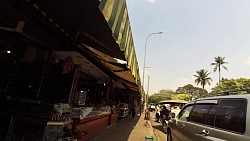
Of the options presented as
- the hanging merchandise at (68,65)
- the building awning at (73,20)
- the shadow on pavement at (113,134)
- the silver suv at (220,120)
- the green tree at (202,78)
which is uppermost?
the green tree at (202,78)

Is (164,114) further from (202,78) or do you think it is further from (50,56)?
(202,78)

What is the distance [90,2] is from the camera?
3387mm

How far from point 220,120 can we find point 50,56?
4.84 metres

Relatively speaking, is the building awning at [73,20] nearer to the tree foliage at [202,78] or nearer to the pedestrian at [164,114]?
the pedestrian at [164,114]

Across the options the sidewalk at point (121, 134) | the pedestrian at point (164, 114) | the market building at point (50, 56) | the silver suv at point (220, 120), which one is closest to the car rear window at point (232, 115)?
the silver suv at point (220, 120)

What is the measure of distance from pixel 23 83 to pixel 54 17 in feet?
8.50

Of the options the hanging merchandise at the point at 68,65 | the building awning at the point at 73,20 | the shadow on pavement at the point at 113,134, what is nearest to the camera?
the building awning at the point at 73,20

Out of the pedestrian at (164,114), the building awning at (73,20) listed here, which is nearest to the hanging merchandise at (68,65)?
the building awning at (73,20)

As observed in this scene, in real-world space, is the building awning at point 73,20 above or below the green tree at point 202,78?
below

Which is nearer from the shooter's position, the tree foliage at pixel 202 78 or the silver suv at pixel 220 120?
the silver suv at pixel 220 120

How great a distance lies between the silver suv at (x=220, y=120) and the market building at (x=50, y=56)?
212cm

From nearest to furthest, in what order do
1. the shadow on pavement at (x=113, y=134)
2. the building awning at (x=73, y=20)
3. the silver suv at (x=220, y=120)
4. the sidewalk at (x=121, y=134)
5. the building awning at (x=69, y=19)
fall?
1. the silver suv at (x=220, y=120)
2. the building awning at (x=73, y=20)
3. the building awning at (x=69, y=19)
4. the shadow on pavement at (x=113, y=134)
5. the sidewalk at (x=121, y=134)

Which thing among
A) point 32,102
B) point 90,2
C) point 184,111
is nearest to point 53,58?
point 32,102

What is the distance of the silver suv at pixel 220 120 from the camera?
3.02 m
